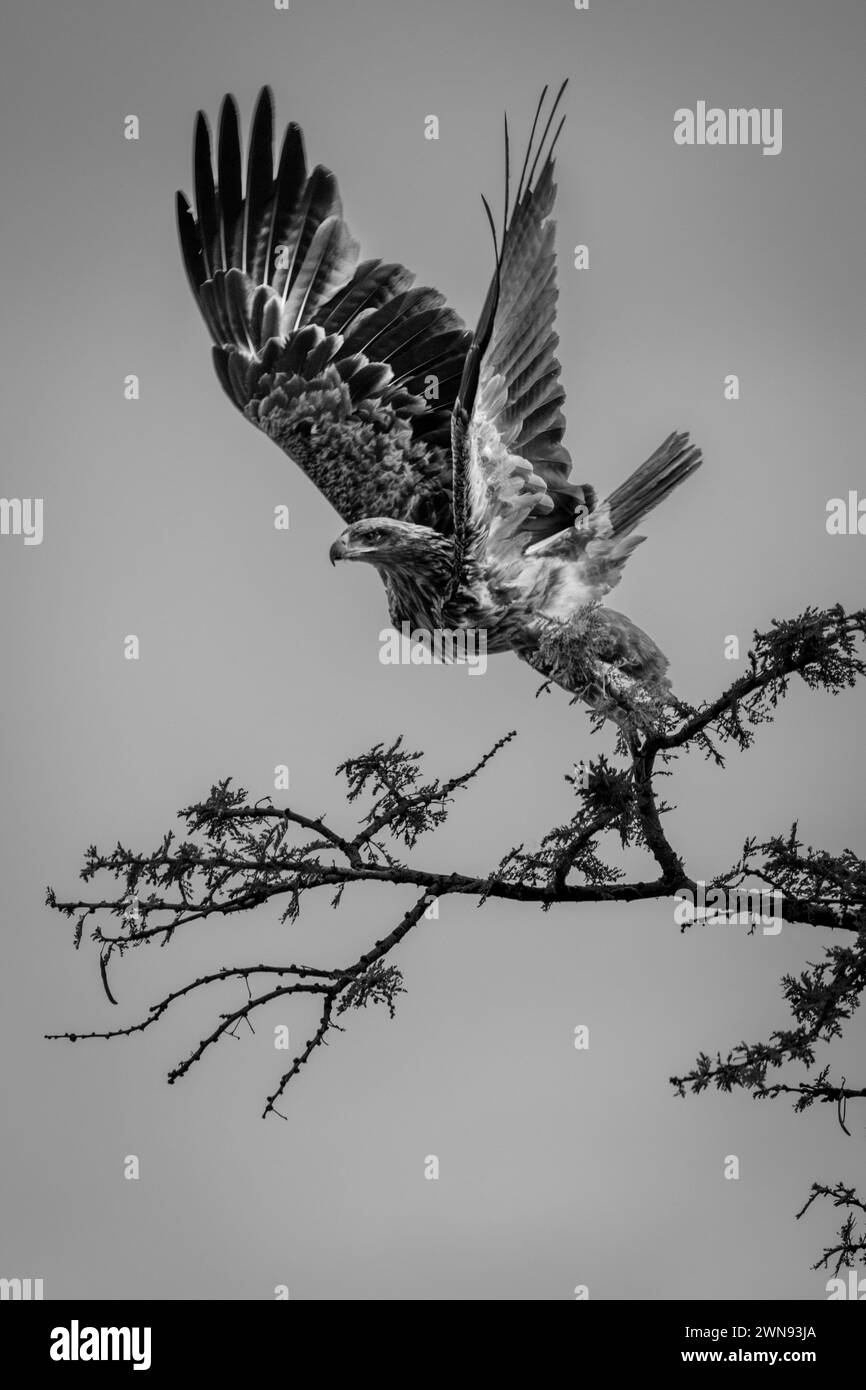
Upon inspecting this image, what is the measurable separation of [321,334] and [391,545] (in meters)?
1.30

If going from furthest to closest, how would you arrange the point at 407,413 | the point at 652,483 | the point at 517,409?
1. the point at 407,413
2. the point at 652,483
3. the point at 517,409

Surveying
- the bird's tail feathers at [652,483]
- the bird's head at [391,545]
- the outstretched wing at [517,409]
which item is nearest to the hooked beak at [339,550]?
the bird's head at [391,545]

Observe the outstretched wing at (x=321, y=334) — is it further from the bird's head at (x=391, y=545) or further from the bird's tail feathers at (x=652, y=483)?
the bird's tail feathers at (x=652, y=483)

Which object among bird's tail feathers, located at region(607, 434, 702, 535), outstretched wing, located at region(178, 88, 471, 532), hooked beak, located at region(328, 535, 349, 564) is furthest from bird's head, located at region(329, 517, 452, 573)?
bird's tail feathers, located at region(607, 434, 702, 535)

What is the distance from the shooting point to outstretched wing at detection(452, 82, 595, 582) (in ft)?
18.9

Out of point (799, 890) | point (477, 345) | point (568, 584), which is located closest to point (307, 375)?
point (568, 584)

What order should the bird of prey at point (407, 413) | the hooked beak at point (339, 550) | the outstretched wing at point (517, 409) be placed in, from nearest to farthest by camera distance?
1. the outstretched wing at point (517, 409)
2. the bird of prey at point (407, 413)
3. the hooked beak at point (339, 550)

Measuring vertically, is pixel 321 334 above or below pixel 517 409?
above

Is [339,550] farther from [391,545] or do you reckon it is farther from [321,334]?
[321,334]

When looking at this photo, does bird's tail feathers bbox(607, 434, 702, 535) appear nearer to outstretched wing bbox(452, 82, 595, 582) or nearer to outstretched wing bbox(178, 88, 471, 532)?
outstretched wing bbox(452, 82, 595, 582)

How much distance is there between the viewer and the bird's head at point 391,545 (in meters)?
6.67

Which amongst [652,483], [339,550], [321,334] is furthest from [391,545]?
[321,334]

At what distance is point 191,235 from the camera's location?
7.64 m

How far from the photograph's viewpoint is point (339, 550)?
6660mm
